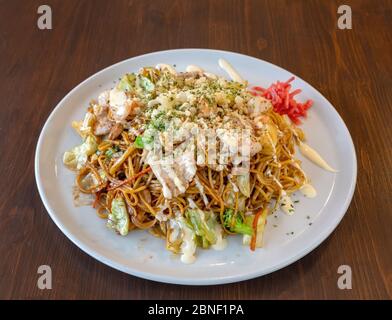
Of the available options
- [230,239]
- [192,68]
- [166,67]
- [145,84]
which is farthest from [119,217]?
[192,68]

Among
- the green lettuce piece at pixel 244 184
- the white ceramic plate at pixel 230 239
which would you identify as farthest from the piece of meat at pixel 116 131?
the green lettuce piece at pixel 244 184

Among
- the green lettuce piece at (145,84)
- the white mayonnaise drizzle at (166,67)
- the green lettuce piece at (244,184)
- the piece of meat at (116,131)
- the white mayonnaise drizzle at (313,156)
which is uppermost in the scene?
the white mayonnaise drizzle at (166,67)

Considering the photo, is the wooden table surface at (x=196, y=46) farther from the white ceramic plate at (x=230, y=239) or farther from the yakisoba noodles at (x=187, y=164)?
the yakisoba noodles at (x=187, y=164)

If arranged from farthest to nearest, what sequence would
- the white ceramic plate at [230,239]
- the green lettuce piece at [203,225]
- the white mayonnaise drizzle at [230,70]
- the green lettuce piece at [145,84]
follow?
the white mayonnaise drizzle at [230,70], the green lettuce piece at [145,84], the green lettuce piece at [203,225], the white ceramic plate at [230,239]

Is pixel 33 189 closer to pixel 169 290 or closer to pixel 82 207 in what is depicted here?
pixel 82 207

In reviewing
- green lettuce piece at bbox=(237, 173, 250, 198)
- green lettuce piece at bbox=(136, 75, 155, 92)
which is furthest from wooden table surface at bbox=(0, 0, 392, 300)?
green lettuce piece at bbox=(136, 75, 155, 92)

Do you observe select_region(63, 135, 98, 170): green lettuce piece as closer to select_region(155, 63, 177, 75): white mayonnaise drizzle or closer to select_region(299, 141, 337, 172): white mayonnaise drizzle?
select_region(155, 63, 177, 75): white mayonnaise drizzle
